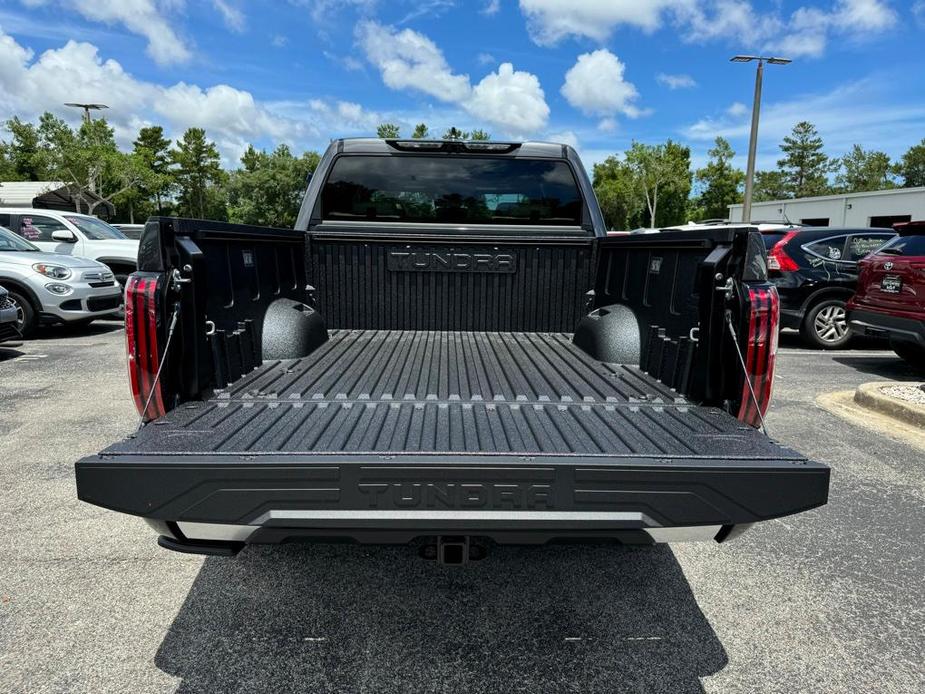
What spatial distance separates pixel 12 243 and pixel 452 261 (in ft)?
29.7

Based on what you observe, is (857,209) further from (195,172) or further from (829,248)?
(195,172)

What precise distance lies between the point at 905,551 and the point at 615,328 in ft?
6.30

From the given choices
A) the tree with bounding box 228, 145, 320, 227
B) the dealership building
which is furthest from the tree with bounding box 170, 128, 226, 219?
the dealership building

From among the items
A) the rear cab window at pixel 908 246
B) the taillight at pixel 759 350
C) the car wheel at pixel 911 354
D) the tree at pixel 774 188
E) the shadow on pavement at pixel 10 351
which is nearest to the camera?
the taillight at pixel 759 350

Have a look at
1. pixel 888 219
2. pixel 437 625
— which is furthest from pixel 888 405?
pixel 888 219

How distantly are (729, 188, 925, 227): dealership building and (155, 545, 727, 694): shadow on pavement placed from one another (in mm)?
28366

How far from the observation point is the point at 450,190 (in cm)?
454

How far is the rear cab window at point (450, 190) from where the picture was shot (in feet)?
14.7

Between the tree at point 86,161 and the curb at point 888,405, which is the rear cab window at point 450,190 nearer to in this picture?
the curb at point 888,405

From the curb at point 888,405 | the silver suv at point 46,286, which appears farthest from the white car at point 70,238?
the curb at point 888,405

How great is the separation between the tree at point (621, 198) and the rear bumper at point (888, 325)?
4943cm

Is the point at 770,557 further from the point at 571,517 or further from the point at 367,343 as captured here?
the point at 367,343

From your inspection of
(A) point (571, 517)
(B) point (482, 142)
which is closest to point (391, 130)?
(B) point (482, 142)

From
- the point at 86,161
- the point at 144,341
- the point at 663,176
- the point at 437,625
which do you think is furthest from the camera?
the point at 663,176
